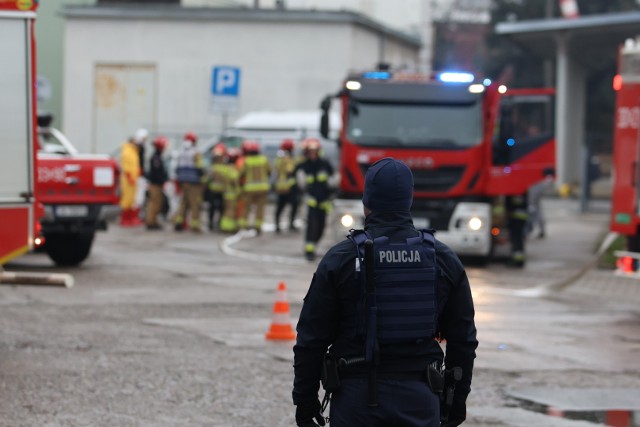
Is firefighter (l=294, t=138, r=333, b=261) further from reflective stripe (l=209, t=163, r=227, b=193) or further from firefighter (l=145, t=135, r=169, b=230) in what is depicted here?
firefighter (l=145, t=135, r=169, b=230)

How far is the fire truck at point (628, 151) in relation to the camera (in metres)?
14.9

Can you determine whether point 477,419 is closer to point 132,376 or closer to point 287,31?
point 132,376

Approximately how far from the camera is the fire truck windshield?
65.5 feet

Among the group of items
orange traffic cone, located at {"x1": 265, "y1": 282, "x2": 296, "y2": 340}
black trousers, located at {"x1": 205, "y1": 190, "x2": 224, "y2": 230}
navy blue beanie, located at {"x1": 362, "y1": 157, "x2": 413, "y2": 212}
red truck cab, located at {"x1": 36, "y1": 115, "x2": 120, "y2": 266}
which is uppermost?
navy blue beanie, located at {"x1": 362, "y1": 157, "x2": 413, "y2": 212}

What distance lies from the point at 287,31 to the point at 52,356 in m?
33.2

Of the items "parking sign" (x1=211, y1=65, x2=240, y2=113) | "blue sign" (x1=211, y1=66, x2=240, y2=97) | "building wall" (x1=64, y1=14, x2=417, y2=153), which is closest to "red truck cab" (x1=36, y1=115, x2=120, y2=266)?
"parking sign" (x1=211, y1=65, x2=240, y2=113)

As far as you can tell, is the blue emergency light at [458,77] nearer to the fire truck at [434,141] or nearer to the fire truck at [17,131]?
the fire truck at [434,141]

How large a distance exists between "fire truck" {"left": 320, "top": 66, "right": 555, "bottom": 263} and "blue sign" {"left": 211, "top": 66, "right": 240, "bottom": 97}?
10954 mm

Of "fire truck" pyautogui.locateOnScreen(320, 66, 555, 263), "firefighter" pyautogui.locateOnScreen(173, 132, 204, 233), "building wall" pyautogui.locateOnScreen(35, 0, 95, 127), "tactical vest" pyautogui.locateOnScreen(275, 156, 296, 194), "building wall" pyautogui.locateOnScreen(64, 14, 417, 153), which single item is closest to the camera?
"fire truck" pyautogui.locateOnScreen(320, 66, 555, 263)

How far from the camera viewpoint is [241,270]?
Result: 1875 centimetres

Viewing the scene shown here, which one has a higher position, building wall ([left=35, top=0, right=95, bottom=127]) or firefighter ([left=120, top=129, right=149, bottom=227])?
building wall ([left=35, top=0, right=95, bottom=127])

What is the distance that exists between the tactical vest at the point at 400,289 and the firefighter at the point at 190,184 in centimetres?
2186

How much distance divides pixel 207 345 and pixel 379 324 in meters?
6.63

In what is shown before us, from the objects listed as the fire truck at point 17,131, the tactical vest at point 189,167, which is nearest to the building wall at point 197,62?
the tactical vest at point 189,167
